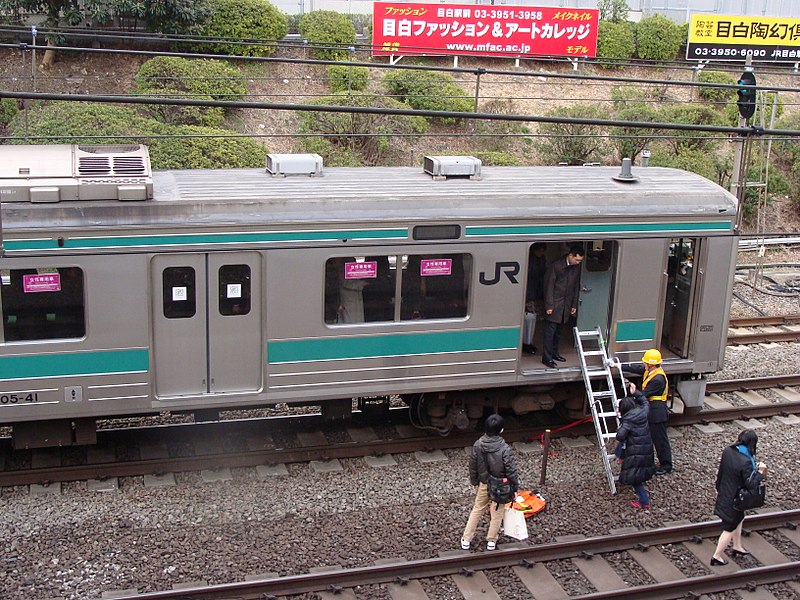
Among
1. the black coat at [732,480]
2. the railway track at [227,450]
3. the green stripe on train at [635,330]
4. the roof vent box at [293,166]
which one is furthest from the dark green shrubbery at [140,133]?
the black coat at [732,480]

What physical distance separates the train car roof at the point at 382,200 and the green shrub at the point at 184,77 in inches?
516

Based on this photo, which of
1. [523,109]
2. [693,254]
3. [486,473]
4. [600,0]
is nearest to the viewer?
[486,473]

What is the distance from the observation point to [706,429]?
1290 cm

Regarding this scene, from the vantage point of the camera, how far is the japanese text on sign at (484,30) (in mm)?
30016

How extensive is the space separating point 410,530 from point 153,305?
3.56 meters

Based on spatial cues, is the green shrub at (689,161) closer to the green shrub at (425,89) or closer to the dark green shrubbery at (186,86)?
the green shrub at (425,89)

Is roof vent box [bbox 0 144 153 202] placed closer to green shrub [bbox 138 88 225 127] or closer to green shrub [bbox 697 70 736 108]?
green shrub [bbox 138 88 225 127]

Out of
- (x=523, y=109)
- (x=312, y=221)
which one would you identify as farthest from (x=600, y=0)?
(x=312, y=221)

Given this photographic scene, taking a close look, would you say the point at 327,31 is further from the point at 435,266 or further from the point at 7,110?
the point at 435,266

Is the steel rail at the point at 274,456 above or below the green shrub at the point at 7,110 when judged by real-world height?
below

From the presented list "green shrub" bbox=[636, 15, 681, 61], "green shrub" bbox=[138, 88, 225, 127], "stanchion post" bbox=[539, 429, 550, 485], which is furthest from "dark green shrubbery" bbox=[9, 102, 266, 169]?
"green shrub" bbox=[636, 15, 681, 61]

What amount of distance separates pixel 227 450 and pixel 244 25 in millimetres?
20009

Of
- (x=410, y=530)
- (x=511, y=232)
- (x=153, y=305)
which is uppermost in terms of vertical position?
(x=511, y=232)

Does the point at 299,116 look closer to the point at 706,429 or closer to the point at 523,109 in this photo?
the point at 523,109
